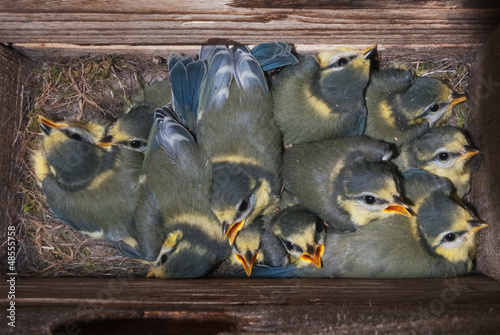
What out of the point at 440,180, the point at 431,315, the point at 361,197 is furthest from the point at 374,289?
the point at 440,180

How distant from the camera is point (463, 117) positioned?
2113 mm

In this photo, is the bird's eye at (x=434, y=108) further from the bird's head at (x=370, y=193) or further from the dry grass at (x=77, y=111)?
the bird's head at (x=370, y=193)

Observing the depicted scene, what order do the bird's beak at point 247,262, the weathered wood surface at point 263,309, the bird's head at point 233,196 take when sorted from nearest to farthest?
the weathered wood surface at point 263,309, the bird's head at point 233,196, the bird's beak at point 247,262

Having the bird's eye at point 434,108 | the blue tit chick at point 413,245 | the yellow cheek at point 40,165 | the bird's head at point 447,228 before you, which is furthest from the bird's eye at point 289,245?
the yellow cheek at point 40,165

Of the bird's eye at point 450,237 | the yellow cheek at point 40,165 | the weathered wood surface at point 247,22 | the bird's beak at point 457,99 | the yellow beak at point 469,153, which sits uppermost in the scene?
the weathered wood surface at point 247,22

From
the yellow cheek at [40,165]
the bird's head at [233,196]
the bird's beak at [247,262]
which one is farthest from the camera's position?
the yellow cheek at [40,165]

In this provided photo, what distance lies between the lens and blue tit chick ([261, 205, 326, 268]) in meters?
1.88

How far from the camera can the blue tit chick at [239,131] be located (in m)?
1.85

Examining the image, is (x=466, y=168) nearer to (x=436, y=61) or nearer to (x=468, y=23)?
(x=436, y=61)

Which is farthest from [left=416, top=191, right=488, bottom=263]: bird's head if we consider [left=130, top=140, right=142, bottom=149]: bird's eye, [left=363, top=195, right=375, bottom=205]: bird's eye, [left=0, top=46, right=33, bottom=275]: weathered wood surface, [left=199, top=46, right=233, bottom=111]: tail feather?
[left=0, top=46, right=33, bottom=275]: weathered wood surface

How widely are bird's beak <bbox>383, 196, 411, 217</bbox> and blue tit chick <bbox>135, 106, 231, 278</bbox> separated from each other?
74cm

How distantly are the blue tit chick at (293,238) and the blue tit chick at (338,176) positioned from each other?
80 millimetres

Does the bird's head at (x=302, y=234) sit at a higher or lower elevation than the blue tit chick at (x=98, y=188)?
lower

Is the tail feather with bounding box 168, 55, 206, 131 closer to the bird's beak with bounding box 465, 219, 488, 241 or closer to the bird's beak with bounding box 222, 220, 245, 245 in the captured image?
the bird's beak with bounding box 222, 220, 245, 245
